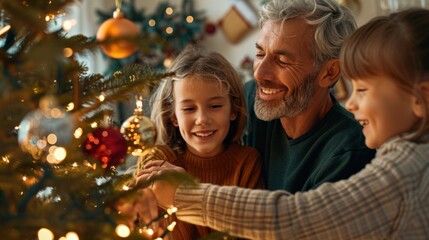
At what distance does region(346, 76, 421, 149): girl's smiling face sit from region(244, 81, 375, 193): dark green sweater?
1.24 feet

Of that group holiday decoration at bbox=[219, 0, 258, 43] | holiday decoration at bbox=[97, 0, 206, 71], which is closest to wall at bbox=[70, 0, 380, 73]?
holiday decoration at bbox=[219, 0, 258, 43]

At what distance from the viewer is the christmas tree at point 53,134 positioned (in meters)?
0.75

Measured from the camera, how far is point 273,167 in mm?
1767

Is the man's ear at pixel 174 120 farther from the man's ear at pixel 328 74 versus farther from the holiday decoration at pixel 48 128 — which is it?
the holiday decoration at pixel 48 128

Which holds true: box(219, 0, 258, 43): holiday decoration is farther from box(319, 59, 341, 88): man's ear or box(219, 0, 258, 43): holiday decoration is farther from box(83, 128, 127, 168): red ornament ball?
box(83, 128, 127, 168): red ornament ball

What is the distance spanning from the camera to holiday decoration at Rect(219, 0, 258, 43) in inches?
182

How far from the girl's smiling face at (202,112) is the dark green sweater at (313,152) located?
0.20 meters

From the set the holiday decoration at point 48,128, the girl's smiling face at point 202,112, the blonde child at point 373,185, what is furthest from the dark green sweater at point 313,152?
the holiday decoration at point 48,128

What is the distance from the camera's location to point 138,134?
1.40 m

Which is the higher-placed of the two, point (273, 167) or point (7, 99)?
point (7, 99)

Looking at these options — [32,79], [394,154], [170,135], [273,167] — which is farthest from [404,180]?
[170,135]

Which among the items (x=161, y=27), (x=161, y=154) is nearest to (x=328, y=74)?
(x=161, y=154)

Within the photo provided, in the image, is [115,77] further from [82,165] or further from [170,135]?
[170,135]

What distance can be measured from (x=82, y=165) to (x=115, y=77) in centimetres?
17
